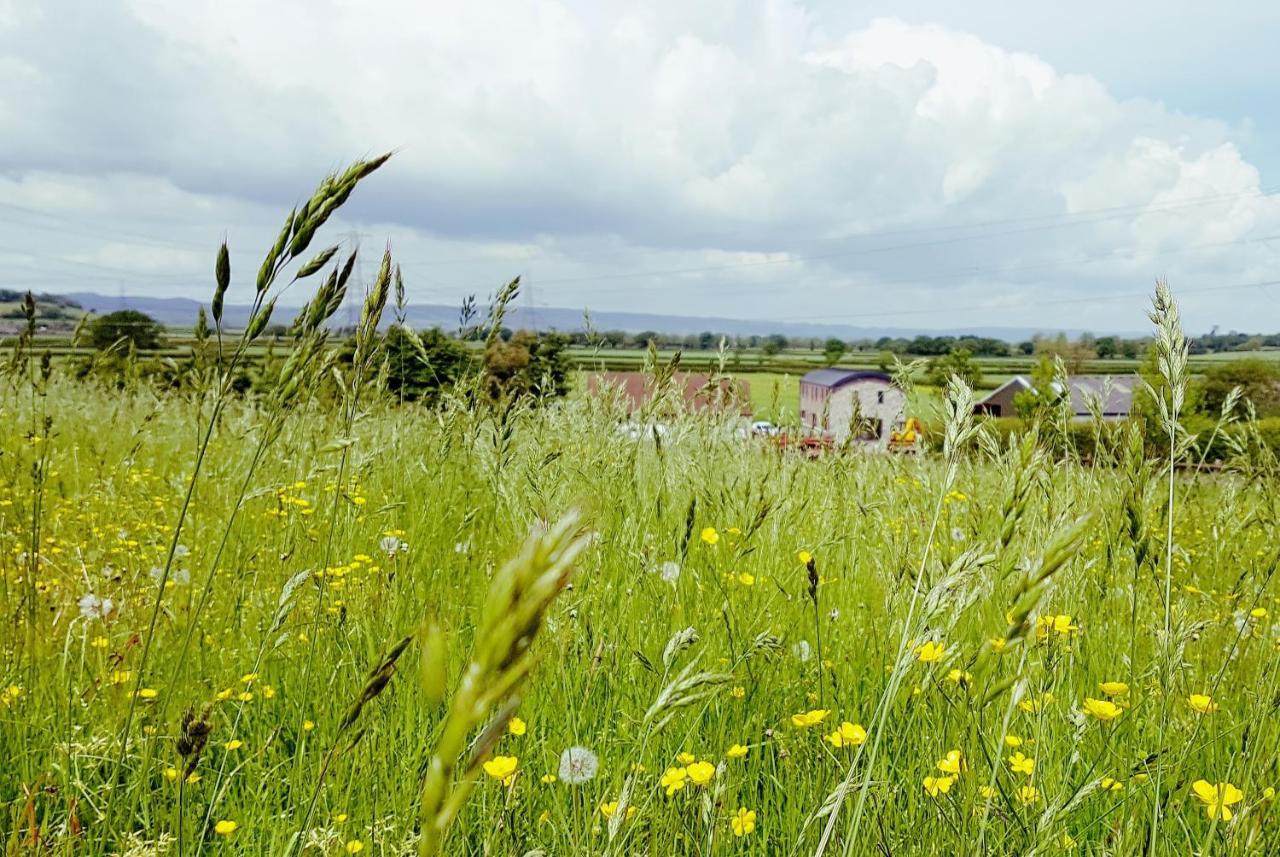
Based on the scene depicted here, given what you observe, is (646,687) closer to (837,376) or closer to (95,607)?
(95,607)

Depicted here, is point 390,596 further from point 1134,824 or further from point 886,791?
point 1134,824

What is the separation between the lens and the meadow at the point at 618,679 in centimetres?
109

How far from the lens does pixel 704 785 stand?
138cm

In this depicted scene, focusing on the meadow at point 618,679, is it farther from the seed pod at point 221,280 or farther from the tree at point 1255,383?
the tree at point 1255,383

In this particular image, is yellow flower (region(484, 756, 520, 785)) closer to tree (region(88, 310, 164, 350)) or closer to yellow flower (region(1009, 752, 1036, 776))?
yellow flower (region(1009, 752, 1036, 776))

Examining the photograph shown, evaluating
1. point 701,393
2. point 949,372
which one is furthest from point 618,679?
point 701,393

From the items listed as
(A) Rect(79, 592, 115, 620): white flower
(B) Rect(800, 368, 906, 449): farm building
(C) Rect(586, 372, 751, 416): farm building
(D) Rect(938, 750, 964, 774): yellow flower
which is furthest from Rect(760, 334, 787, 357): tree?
(D) Rect(938, 750, 964, 774): yellow flower

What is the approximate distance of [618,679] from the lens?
2.01 meters

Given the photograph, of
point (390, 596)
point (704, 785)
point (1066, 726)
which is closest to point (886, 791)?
point (704, 785)

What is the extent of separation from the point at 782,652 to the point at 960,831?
0.83 metres

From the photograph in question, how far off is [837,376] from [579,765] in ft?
291

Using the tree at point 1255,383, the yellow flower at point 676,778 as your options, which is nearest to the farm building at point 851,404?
the yellow flower at point 676,778

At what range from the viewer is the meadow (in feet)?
3.57

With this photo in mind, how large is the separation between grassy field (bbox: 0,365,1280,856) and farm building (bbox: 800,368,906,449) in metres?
0.29
